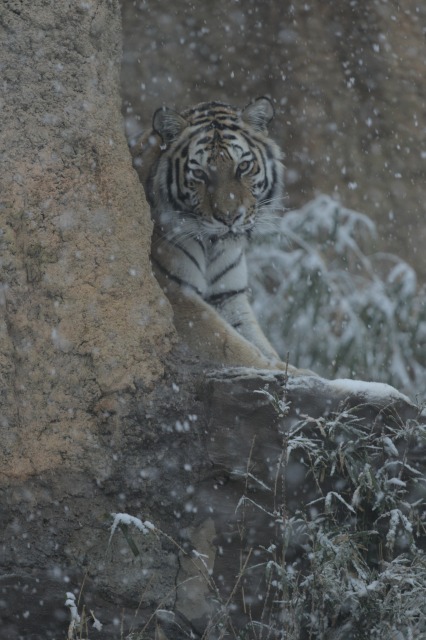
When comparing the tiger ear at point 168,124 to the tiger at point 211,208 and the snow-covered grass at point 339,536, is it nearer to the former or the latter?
the tiger at point 211,208

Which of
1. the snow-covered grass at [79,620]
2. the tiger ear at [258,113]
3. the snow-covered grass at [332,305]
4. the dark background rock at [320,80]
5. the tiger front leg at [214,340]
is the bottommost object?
the snow-covered grass at [332,305]

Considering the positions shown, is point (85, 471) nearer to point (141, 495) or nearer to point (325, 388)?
point (141, 495)

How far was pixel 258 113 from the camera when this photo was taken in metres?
4.95

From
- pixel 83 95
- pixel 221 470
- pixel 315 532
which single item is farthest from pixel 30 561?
pixel 83 95

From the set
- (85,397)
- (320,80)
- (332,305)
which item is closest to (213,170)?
(85,397)

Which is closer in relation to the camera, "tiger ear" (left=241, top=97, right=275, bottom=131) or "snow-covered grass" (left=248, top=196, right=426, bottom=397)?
"tiger ear" (left=241, top=97, right=275, bottom=131)

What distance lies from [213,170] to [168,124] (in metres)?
0.32

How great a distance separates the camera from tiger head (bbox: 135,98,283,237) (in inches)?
178

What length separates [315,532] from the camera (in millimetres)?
3291

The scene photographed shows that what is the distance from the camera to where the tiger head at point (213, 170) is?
452 cm

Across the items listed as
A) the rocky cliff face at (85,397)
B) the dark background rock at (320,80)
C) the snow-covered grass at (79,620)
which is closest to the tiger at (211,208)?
the rocky cliff face at (85,397)

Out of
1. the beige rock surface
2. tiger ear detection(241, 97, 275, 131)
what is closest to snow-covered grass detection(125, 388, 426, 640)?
the beige rock surface

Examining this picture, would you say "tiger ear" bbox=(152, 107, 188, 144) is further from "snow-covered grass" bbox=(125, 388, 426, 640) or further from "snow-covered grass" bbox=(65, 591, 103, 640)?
"snow-covered grass" bbox=(65, 591, 103, 640)

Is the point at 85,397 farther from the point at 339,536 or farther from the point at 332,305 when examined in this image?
the point at 332,305
